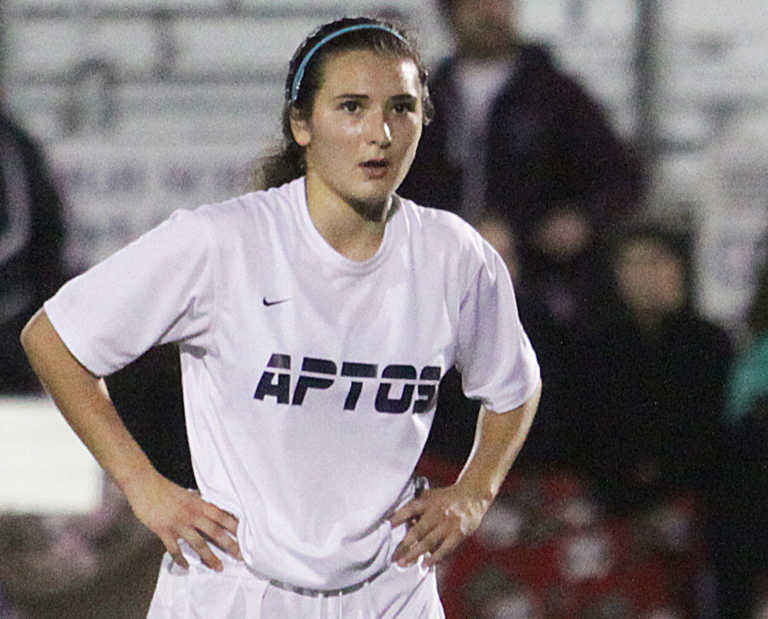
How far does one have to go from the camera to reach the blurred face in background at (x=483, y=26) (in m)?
4.13

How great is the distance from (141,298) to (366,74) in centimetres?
49

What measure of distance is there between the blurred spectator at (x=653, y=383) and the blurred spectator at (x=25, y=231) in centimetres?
170

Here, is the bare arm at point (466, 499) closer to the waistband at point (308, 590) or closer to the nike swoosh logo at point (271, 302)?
the waistband at point (308, 590)

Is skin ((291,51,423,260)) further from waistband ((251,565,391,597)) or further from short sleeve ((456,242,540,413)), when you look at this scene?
waistband ((251,565,391,597))

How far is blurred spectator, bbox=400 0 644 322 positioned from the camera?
4137 mm

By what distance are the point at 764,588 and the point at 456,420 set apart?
3.44 feet

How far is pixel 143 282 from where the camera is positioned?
2043mm

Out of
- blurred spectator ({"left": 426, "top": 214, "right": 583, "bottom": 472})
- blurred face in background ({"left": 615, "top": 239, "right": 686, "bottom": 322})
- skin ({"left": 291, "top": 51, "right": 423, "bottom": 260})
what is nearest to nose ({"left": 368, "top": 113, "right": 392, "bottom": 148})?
skin ({"left": 291, "top": 51, "right": 423, "bottom": 260})

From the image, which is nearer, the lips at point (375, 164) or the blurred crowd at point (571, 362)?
the lips at point (375, 164)

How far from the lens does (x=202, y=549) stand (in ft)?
6.86

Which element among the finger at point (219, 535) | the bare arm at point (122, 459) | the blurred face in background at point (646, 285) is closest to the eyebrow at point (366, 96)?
the bare arm at point (122, 459)

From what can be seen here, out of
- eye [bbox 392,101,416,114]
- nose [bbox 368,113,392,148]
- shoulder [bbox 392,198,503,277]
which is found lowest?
shoulder [bbox 392,198,503,277]

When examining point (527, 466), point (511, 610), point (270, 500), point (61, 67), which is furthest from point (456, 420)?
Result: point (270, 500)

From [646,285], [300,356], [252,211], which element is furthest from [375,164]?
[646,285]
